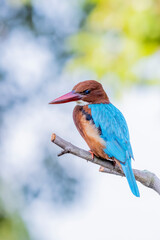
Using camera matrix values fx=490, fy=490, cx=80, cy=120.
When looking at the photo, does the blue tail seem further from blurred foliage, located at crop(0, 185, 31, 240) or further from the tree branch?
blurred foliage, located at crop(0, 185, 31, 240)

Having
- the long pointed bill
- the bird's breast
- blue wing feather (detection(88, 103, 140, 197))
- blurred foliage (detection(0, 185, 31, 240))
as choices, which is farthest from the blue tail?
blurred foliage (detection(0, 185, 31, 240))

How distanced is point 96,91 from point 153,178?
2.34ft

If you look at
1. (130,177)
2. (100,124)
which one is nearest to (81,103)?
(100,124)

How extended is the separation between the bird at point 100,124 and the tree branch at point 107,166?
→ 4 centimetres

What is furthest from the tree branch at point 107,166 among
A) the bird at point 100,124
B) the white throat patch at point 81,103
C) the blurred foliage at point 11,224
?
the blurred foliage at point 11,224

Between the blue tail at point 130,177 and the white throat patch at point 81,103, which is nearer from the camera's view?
the blue tail at point 130,177

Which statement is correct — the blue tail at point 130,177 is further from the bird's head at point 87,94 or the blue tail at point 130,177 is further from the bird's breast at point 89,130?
the bird's head at point 87,94

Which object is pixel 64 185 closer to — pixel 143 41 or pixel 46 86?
pixel 46 86

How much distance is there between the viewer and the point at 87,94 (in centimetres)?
268

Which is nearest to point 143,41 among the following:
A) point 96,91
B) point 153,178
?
point 96,91

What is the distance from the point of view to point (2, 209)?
12.5ft

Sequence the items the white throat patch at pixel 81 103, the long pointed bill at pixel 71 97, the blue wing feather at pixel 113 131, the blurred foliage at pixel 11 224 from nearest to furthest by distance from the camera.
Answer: the blue wing feather at pixel 113 131, the long pointed bill at pixel 71 97, the white throat patch at pixel 81 103, the blurred foliage at pixel 11 224

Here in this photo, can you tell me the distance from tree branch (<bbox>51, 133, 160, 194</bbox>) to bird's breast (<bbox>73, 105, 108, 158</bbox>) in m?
0.05

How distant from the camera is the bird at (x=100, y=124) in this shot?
2.46m
